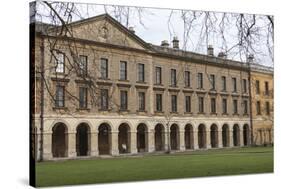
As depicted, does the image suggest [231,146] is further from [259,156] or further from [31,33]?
[31,33]

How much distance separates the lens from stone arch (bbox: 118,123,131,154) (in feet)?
51.7

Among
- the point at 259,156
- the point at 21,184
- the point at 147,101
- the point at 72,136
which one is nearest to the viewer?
the point at 21,184

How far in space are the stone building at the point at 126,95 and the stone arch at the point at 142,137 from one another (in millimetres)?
26

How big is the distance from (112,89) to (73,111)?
1175 mm

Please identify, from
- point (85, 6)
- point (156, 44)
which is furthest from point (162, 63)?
point (85, 6)

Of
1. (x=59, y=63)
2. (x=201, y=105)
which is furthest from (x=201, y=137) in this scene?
(x=59, y=63)

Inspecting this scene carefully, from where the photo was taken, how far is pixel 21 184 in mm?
14008

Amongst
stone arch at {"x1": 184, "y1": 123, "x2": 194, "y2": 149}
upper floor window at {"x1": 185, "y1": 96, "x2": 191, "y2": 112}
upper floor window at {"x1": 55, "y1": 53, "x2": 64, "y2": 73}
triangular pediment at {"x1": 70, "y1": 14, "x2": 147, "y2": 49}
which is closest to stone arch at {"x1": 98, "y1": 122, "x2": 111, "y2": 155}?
upper floor window at {"x1": 55, "y1": 53, "x2": 64, "y2": 73}

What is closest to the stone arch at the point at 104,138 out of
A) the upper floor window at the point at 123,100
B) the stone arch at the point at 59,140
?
the upper floor window at the point at 123,100

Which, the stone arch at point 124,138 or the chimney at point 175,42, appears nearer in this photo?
the stone arch at point 124,138

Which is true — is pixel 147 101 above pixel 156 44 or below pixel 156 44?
below

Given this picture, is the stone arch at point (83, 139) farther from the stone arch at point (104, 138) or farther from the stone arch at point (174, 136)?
the stone arch at point (174, 136)

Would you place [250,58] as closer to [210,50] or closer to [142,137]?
[210,50]

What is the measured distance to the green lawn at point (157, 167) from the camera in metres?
14.2
